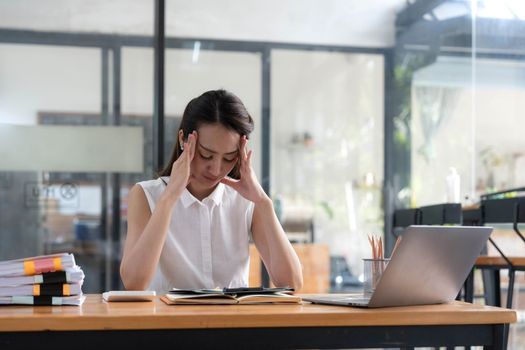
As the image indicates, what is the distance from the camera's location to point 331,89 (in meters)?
5.50

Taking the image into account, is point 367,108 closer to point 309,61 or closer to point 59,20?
point 309,61

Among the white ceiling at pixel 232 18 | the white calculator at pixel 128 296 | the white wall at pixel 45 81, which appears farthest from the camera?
the white ceiling at pixel 232 18

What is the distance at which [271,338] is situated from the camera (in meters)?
1.57

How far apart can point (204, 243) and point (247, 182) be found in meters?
0.24

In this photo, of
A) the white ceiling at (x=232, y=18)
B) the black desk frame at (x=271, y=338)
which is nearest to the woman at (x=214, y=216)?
the black desk frame at (x=271, y=338)

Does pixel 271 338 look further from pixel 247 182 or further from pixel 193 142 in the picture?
pixel 193 142

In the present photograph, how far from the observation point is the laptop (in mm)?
1665

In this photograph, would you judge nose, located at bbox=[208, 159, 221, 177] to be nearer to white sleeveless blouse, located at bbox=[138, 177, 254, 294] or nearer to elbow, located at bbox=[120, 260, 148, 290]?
white sleeveless blouse, located at bbox=[138, 177, 254, 294]

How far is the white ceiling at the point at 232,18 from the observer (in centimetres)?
507

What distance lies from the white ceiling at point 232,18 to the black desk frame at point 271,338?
384cm

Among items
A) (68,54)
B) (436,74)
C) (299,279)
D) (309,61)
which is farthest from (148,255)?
(436,74)

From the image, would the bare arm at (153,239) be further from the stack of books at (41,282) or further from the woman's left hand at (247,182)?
the stack of books at (41,282)

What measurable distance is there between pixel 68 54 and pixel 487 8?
9.04ft

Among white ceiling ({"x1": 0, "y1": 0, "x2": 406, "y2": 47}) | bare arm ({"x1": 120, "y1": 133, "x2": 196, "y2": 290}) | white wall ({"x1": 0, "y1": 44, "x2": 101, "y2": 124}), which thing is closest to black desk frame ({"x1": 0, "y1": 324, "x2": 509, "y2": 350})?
bare arm ({"x1": 120, "y1": 133, "x2": 196, "y2": 290})
